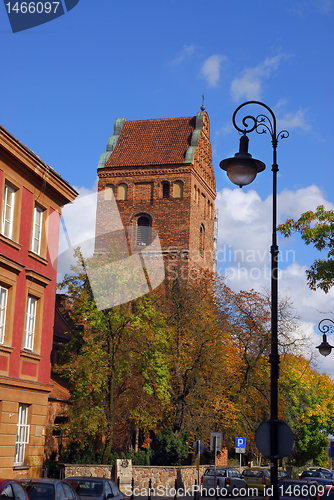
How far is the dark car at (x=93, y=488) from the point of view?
16.5 m

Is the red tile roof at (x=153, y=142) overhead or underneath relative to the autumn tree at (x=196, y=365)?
overhead

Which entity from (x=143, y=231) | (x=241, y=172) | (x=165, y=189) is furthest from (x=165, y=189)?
(x=241, y=172)

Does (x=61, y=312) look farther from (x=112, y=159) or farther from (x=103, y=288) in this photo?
(x=112, y=159)

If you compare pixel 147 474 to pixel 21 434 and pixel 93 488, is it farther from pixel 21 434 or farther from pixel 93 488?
pixel 93 488

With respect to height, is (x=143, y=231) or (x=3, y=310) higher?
(x=143, y=231)

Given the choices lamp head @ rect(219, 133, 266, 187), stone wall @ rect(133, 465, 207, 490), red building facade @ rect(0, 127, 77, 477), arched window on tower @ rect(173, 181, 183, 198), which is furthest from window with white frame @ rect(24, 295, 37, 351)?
arched window on tower @ rect(173, 181, 183, 198)

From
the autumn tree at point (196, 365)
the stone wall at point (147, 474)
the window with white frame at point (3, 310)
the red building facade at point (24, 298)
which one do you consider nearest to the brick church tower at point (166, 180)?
the autumn tree at point (196, 365)

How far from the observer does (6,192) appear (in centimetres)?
2111

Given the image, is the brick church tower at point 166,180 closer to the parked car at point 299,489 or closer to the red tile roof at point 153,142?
the red tile roof at point 153,142

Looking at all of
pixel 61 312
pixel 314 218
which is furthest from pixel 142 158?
pixel 314 218

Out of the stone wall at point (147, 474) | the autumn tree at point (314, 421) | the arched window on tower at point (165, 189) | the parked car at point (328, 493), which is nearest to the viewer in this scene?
the parked car at point (328, 493)

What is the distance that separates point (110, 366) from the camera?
31.0m

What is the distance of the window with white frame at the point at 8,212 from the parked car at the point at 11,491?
10.6 metres

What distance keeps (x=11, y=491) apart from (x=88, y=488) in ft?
20.0
